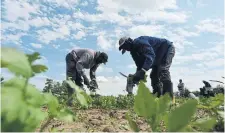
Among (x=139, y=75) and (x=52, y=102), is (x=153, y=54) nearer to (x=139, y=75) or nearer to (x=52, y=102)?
(x=139, y=75)

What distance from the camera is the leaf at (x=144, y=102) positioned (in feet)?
3.27

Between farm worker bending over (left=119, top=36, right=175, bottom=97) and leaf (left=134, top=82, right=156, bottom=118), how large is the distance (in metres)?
6.07

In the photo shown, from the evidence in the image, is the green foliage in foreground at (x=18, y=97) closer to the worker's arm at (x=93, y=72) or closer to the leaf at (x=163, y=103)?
the leaf at (x=163, y=103)

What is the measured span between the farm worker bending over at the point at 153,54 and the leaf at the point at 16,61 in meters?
6.23

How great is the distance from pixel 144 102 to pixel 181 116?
17cm

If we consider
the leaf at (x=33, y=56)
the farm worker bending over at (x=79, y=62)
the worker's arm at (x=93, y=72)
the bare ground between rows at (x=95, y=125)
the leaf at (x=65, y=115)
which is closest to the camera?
the leaf at (x=33, y=56)

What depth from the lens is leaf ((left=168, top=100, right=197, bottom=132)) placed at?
0.84 m

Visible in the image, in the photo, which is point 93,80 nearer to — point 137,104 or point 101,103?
point 101,103

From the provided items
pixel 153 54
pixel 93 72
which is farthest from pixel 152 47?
pixel 93 72

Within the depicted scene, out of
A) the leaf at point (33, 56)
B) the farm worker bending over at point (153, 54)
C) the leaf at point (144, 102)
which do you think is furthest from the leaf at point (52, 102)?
the farm worker bending over at point (153, 54)

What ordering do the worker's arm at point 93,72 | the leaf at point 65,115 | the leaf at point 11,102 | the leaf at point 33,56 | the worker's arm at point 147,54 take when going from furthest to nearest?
the worker's arm at point 93,72, the worker's arm at point 147,54, the leaf at point 65,115, the leaf at point 33,56, the leaf at point 11,102

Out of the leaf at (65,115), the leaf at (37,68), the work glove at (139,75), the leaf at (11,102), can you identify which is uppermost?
the work glove at (139,75)

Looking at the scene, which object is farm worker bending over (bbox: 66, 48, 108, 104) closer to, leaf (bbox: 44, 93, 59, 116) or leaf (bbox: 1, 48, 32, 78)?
leaf (bbox: 44, 93, 59, 116)

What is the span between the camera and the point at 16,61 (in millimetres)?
875
